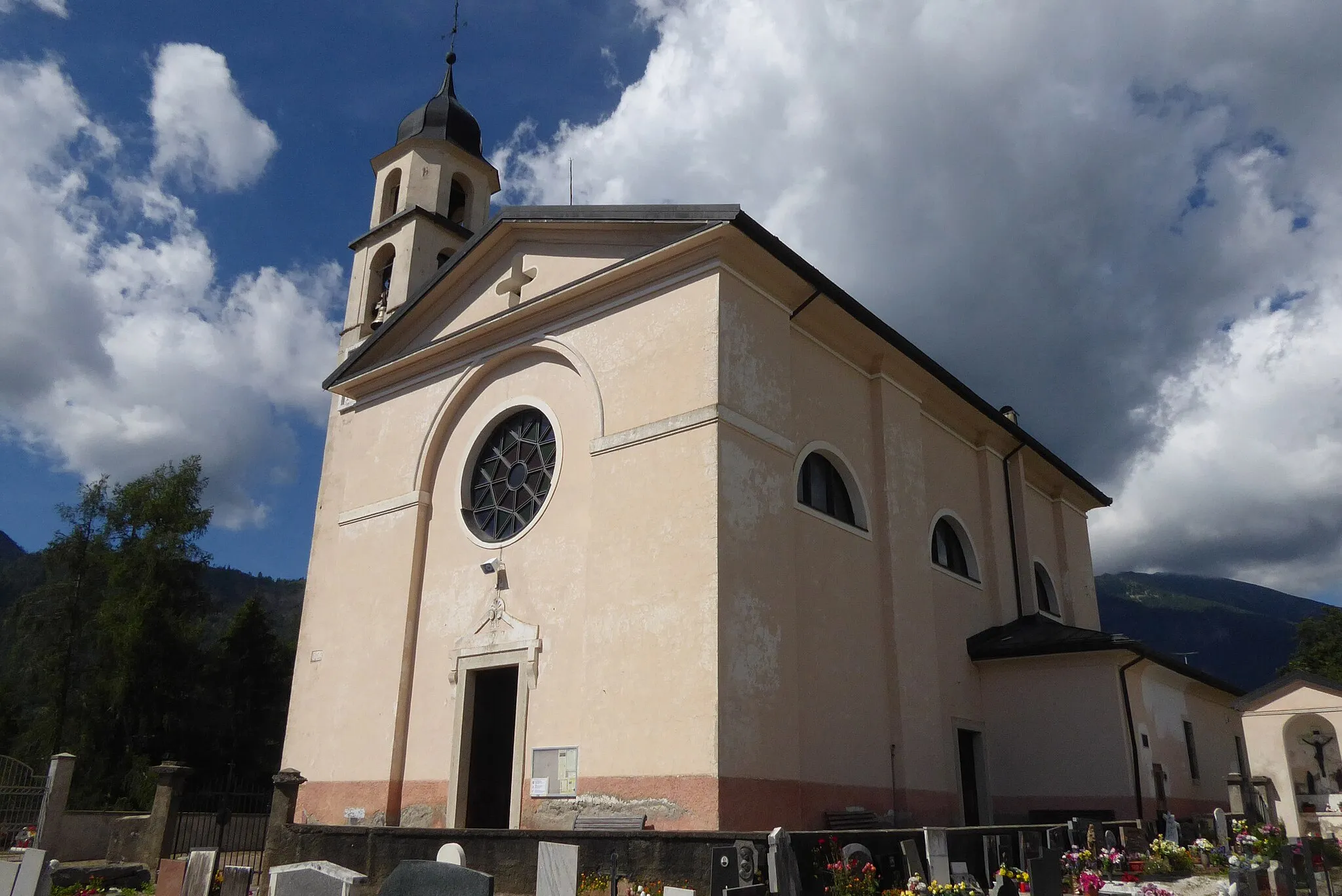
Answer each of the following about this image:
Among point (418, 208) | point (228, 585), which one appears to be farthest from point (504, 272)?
point (228, 585)

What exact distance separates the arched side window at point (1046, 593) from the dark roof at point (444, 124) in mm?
14548

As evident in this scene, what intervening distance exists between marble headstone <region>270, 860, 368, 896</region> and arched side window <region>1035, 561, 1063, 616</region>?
16.6m

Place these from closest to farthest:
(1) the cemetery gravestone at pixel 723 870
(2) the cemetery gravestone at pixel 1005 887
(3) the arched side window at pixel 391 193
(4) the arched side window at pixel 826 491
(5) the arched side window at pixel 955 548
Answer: (1) the cemetery gravestone at pixel 723 870 → (2) the cemetery gravestone at pixel 1005 887 → (4) the arched side window at pixel 826 491 → (5) the arched side window at pixel 955 548 → (3) the arched side window at pixel 391 193

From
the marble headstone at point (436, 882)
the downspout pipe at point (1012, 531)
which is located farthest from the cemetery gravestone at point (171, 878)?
the downspout pipe at point (1012, 531)

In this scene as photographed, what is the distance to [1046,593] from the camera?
20.6 metres

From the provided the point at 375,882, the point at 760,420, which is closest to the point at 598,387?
the point at 760,420

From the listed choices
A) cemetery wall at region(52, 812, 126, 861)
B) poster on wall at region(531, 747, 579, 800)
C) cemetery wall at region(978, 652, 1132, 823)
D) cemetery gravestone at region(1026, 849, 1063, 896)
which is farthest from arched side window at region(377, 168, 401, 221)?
cemetery gravestone at region(1026, 849, 1063, 896)

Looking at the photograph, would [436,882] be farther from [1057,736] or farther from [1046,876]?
[1057,736]

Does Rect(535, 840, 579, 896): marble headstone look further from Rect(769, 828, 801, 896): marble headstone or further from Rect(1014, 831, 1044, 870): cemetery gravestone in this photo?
Rect(1014, 831, 1044, 870): cemetery gravestone

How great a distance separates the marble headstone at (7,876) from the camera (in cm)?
826

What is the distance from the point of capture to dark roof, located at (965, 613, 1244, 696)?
1479 cm

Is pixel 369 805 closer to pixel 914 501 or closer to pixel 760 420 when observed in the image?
pixel 760 420

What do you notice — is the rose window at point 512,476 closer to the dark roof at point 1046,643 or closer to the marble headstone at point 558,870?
the marble headstone at point 558,870

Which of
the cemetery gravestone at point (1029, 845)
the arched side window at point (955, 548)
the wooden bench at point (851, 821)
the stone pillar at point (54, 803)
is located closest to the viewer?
the cemetery gravestone at point (1029, 845)
